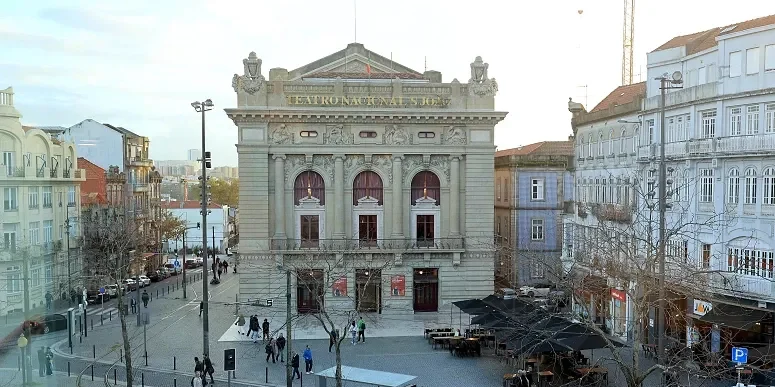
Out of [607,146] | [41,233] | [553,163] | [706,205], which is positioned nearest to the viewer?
[41,233]

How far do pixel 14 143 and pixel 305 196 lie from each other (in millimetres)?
38071

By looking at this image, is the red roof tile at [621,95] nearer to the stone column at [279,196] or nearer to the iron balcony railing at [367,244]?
the iron balcony railing at [367,244]

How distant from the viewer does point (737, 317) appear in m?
26.8

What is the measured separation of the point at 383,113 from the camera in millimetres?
43094

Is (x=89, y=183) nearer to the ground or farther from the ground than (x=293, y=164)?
nearer to the ground

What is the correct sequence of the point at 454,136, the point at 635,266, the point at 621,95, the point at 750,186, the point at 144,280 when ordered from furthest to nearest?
1. the point at 144,280
2. the point at 454,136
3. the point at 621,95
4. the point at 750,186
5. the point at 635,266

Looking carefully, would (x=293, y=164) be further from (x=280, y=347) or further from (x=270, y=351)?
(x=270, y=351)

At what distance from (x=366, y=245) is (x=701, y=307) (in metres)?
21.3

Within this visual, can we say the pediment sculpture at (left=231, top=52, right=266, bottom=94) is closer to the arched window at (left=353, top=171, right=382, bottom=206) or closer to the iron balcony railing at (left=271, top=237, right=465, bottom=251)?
the arched window at (left=353, top=171, right=382, bottom=206)

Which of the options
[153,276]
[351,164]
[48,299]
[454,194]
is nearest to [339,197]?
[351,164]

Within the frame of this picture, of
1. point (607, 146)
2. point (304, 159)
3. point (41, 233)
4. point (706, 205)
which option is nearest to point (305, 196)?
point (304, 159)

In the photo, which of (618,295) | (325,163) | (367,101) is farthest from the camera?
(325,163)

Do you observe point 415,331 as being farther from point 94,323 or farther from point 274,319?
point 94,323

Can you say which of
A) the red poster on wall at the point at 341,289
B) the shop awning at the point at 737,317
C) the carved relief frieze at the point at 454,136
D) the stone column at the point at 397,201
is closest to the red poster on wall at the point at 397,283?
the stone column at the point at 397,201
